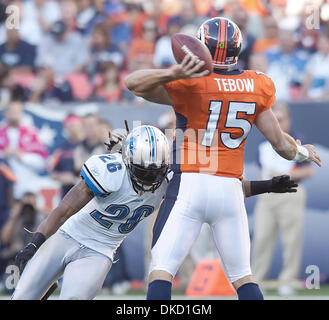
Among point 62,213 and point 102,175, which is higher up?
point 102,175

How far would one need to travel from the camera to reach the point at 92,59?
10734 millimetres

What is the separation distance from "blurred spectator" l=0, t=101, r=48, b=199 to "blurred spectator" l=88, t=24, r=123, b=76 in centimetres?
158

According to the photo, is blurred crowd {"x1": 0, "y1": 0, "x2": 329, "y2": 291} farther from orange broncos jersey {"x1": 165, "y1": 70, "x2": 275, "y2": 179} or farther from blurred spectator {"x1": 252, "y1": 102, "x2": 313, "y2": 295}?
orange broncos jersey {"x1": 165, "y1": 70, "x2": 275, "y2": 179}

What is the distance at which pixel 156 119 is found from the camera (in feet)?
30.7

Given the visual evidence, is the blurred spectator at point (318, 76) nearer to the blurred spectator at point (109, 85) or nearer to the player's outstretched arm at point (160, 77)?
the blurred spectator at point (109, 85)

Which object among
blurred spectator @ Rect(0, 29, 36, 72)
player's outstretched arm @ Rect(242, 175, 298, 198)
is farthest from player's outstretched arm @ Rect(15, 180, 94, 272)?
blurred spectator @ Rect(0, 29, 36, 72)

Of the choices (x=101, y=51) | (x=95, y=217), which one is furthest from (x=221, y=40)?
(x=101, y=51)

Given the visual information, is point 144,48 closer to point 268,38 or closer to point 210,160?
point 268,38

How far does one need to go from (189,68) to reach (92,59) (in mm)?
6461

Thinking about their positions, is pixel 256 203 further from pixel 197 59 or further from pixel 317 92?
pixel 197 59

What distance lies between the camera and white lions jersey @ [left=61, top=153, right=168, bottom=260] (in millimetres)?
4688

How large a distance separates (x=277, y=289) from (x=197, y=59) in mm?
5056

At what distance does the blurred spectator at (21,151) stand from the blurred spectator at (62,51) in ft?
4.72

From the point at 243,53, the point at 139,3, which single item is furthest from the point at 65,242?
the point at 139,3
